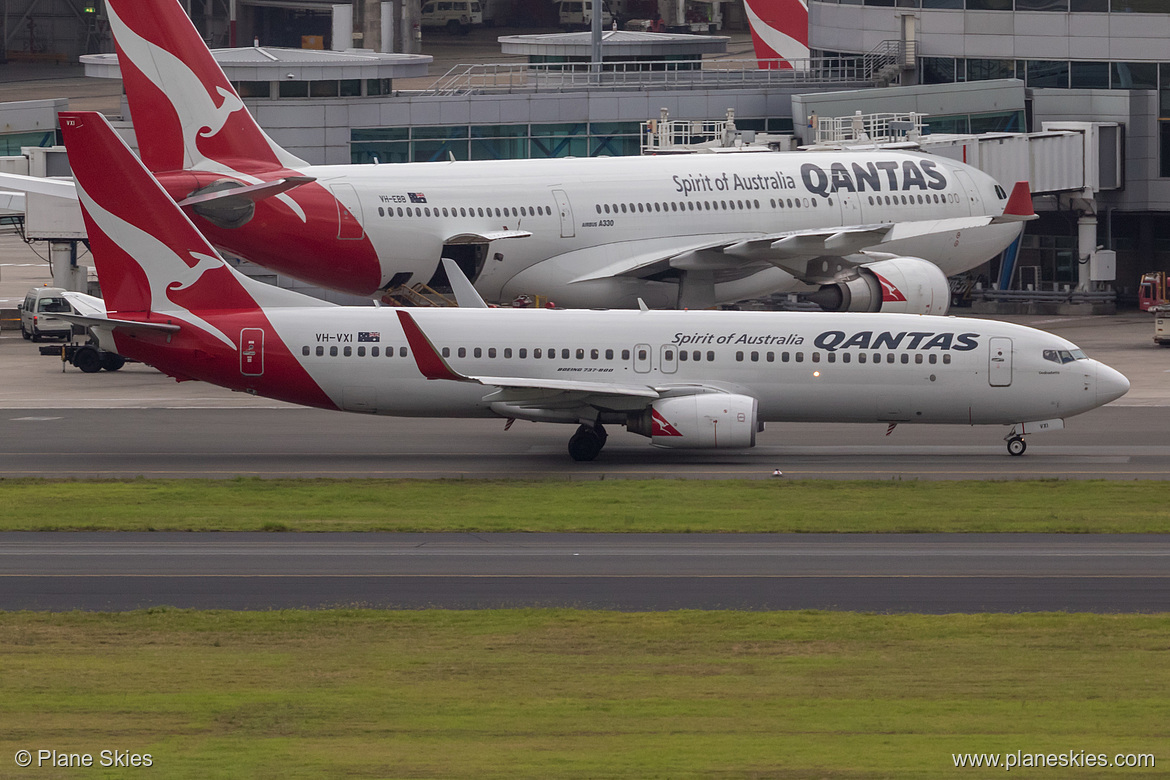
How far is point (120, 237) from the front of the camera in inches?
1577

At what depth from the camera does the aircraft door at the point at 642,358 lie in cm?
4003

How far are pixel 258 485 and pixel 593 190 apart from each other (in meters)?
22.7

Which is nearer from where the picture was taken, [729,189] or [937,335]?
[937,335]

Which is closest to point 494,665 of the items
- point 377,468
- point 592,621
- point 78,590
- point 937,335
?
point 592,621

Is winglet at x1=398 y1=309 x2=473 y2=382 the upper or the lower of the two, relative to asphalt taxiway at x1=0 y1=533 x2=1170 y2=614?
upper

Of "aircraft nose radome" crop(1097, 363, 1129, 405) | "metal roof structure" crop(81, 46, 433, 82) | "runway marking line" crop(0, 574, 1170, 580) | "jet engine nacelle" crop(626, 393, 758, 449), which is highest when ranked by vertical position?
"metal roof structure" crop(81, 46, 433, 82)

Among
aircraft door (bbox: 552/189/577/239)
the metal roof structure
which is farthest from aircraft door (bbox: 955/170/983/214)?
the metal roof structure

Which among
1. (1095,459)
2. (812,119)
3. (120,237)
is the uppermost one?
(812,119)

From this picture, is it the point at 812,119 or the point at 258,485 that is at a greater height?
the point at 812,119

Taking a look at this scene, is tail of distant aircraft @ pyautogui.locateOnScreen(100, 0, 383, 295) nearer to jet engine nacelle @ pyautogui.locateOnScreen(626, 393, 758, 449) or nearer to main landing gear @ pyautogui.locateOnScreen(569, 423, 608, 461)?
main landing gear @ pyautogui.locateOnScreen(569, 423, 608, 461)

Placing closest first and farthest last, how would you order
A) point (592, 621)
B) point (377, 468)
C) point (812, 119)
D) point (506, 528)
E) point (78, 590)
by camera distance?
point (592, 621) → point (78, 590) → point (506, 528) → point (377, 468) → point (812, 119)

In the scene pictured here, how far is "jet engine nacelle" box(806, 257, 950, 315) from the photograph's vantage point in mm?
53938

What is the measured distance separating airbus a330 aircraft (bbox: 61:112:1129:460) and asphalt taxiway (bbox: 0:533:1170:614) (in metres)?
9.45

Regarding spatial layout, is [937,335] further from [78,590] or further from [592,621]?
[78,590]
